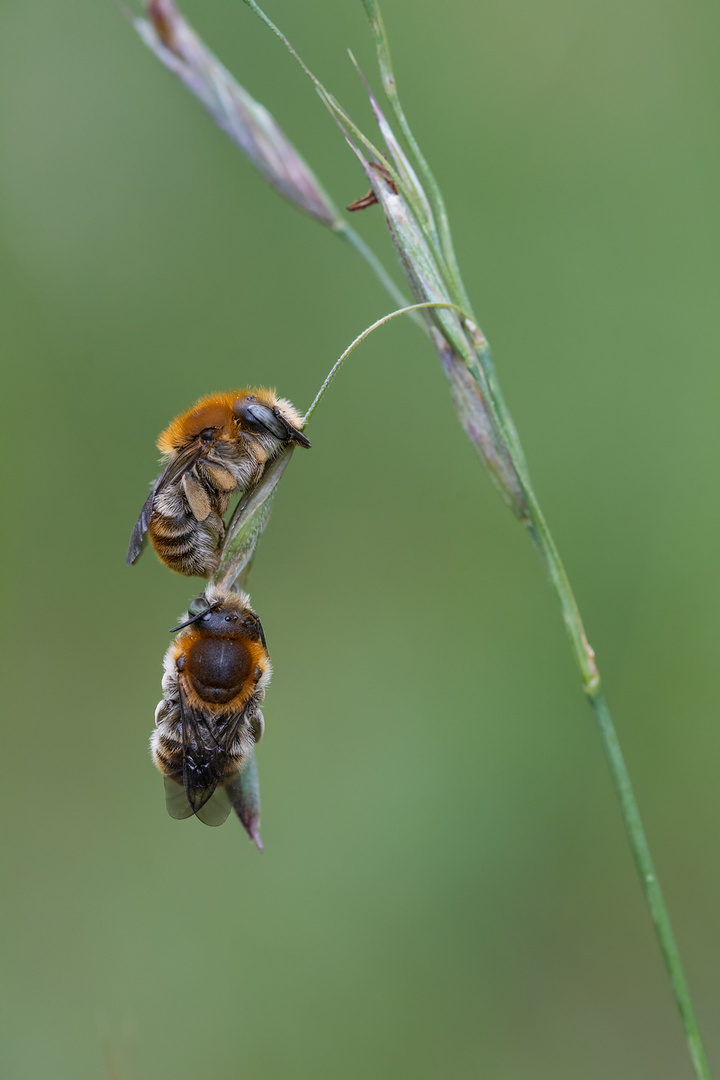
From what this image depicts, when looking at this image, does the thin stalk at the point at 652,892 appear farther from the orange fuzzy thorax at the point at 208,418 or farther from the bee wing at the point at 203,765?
the orange fuzzy thorax at the point at 208,418

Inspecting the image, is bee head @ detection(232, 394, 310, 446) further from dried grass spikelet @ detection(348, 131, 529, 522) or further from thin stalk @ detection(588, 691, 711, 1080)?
thin stalk @ detection(588, 691, 711, 1080)

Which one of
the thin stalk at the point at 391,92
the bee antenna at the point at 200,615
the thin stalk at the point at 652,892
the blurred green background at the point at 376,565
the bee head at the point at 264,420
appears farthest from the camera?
the blurred green background at the point at 376,565

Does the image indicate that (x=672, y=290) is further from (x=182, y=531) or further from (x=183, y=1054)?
(x=183, y=1054)

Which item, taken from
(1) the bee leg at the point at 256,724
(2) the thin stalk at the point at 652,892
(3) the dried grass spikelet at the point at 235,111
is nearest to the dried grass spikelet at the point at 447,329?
(3) the dried grass spikelet at the point at 235,111

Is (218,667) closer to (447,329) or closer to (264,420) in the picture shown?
(264,420)

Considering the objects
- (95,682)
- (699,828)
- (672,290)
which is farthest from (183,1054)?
(672,290)

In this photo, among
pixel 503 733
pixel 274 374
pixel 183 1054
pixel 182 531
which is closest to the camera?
pixel 182 531

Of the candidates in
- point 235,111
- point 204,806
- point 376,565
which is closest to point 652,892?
point 204,806
